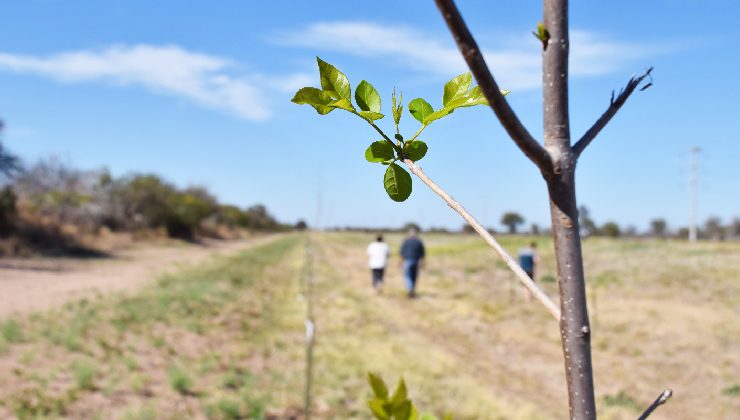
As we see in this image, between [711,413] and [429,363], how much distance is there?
373 cm

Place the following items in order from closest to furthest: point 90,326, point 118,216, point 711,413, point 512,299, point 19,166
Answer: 1. point 711,413
2. point 90,326
3. point 512,299
4. point 19,166
5. point 118,216

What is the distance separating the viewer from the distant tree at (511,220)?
102 metres

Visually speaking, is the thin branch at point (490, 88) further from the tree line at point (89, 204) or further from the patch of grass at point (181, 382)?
the tree line at point (89, 204)

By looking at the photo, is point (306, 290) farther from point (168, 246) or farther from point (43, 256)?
point (168, 246)

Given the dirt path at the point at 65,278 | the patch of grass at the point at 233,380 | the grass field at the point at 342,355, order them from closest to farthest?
1. the grass field at the point at 342,355
2. the patch of grass at the point at 233,380
3. the dirt path at the point at 65,278

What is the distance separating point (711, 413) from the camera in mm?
8461

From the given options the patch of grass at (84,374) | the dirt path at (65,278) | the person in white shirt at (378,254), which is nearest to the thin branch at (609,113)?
the patch of grass at (84,374)

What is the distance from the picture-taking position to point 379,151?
64 cm

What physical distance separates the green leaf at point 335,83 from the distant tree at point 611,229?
103 meters

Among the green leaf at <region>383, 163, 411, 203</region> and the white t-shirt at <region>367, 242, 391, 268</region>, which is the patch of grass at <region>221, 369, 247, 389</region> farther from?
the white t-shirt at <region>367, 242, 391, 268</region>

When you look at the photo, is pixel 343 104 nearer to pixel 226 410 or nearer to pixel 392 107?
pixel 392 107

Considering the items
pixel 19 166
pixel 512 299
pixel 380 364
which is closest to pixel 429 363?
pixel 380 364

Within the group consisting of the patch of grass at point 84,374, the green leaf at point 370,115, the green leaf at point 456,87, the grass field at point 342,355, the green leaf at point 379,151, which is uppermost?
the green leaf at point 456,87

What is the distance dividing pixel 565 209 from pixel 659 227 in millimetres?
110120
